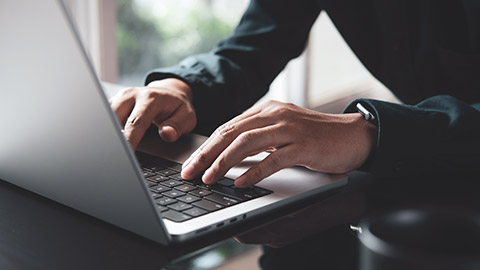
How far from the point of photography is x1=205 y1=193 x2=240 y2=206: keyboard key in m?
0.57

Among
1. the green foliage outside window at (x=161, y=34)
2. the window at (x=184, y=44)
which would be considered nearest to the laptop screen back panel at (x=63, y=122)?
the window at (x=184, y=44)

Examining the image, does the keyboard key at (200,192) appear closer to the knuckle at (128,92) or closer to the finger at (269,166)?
the finger at (269,166)

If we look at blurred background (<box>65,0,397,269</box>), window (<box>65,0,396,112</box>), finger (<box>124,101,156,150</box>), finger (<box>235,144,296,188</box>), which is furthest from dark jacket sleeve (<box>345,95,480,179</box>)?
window (<box>65,0,396,112</box>)

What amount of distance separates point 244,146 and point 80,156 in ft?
0.71

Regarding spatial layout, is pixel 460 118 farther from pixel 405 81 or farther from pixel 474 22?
pixel 405 81

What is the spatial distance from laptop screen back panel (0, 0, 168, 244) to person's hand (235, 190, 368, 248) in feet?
0.34

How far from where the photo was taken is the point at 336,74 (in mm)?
3516

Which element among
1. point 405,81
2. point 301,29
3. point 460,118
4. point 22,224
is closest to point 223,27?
point 301,29

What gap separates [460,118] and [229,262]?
450 mm

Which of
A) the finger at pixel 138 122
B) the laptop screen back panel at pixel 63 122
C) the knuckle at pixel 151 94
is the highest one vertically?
the laptop screen back panel at pixel 63 122

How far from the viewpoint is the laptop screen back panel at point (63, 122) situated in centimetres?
44

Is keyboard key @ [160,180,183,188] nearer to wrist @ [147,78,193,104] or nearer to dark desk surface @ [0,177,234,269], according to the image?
dark desk surface @ [0,177,234,269]

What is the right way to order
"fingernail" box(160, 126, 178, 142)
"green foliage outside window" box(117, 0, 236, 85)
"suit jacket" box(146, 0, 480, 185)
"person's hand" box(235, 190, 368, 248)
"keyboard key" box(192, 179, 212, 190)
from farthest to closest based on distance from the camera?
1. "green foliage outside window" box(117, 0, 236, 85)
2. "fingernail" box(160, 126, 178, 142)
3. "suit jacket" box(146, 0, 480, 185)
4. "keyboard key" box(192, 179, 212, 190)
5. "person's hand" box(235, 190, 368, 248)

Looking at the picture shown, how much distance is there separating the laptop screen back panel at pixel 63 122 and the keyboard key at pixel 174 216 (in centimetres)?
3
